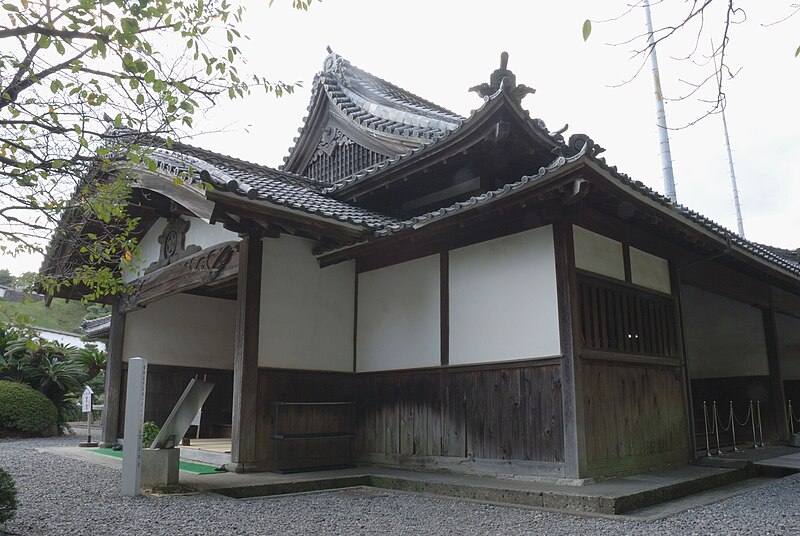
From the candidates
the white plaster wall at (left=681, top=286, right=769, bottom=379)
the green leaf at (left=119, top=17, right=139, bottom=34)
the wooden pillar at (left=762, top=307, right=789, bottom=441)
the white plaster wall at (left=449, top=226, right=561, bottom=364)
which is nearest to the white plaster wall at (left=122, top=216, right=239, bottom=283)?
the white plaster wall at (left=449, top=226, right=561, bottom=364)

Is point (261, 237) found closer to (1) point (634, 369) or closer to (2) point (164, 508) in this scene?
(2) point (164, 508)

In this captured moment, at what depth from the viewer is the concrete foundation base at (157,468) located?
6133mm

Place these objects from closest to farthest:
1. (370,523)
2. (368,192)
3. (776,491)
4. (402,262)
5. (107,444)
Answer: (370,523) → (776,491) → (402,262) → (368,192) → (107,444)

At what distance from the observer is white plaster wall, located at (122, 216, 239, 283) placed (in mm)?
8219

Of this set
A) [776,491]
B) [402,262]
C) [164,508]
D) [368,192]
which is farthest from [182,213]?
[776,491]

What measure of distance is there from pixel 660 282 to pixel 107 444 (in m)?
9.28

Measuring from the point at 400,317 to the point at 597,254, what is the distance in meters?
2.68

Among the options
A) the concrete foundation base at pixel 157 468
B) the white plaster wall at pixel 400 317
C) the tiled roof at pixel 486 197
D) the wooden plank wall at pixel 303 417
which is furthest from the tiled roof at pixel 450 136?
the concrete foundation base at pixel 157 468

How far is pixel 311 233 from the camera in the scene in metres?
7.64

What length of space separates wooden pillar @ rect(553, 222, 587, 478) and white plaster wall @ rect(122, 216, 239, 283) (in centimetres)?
414

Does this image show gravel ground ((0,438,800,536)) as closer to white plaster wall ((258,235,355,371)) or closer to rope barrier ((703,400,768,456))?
white plaster wall ((258,235,355,371))

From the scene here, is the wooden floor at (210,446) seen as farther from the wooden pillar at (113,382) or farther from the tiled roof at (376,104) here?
the tiled roof at (376,104)

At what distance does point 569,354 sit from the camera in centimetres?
614

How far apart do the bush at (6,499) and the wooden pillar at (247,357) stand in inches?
109
